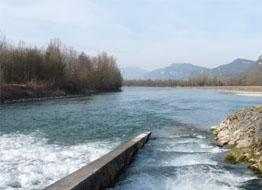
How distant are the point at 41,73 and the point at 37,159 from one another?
60.9m

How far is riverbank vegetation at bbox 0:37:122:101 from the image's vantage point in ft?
213

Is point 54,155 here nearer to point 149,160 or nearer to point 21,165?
point 21,165

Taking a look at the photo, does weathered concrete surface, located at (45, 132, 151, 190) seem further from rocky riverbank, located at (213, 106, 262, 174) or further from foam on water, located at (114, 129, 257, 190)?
rocky riverbank, located at (213, 106, 262, 174)

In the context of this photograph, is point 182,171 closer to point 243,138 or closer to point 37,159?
point 37,159

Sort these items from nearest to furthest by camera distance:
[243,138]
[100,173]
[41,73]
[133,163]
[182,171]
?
1. [100,173]
2. [182,171]
3. [133,163]
4. [243,138]
5. [41,73]

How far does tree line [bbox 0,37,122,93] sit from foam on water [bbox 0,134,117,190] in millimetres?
44426

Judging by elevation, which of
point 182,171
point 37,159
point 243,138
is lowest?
point 182,171

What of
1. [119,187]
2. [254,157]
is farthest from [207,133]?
[119,187]

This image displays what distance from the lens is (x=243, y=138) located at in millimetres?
20078

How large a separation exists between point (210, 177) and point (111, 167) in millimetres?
3561

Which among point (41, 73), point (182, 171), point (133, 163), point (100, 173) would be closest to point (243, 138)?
point (182, 171)

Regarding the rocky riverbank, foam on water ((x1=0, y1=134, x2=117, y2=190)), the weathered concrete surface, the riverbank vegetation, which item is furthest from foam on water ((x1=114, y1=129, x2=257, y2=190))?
the riverbank vegetation

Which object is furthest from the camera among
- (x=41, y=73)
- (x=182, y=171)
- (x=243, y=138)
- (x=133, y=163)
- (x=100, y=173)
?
(x=41, y=73)

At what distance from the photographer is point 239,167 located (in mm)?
15820
